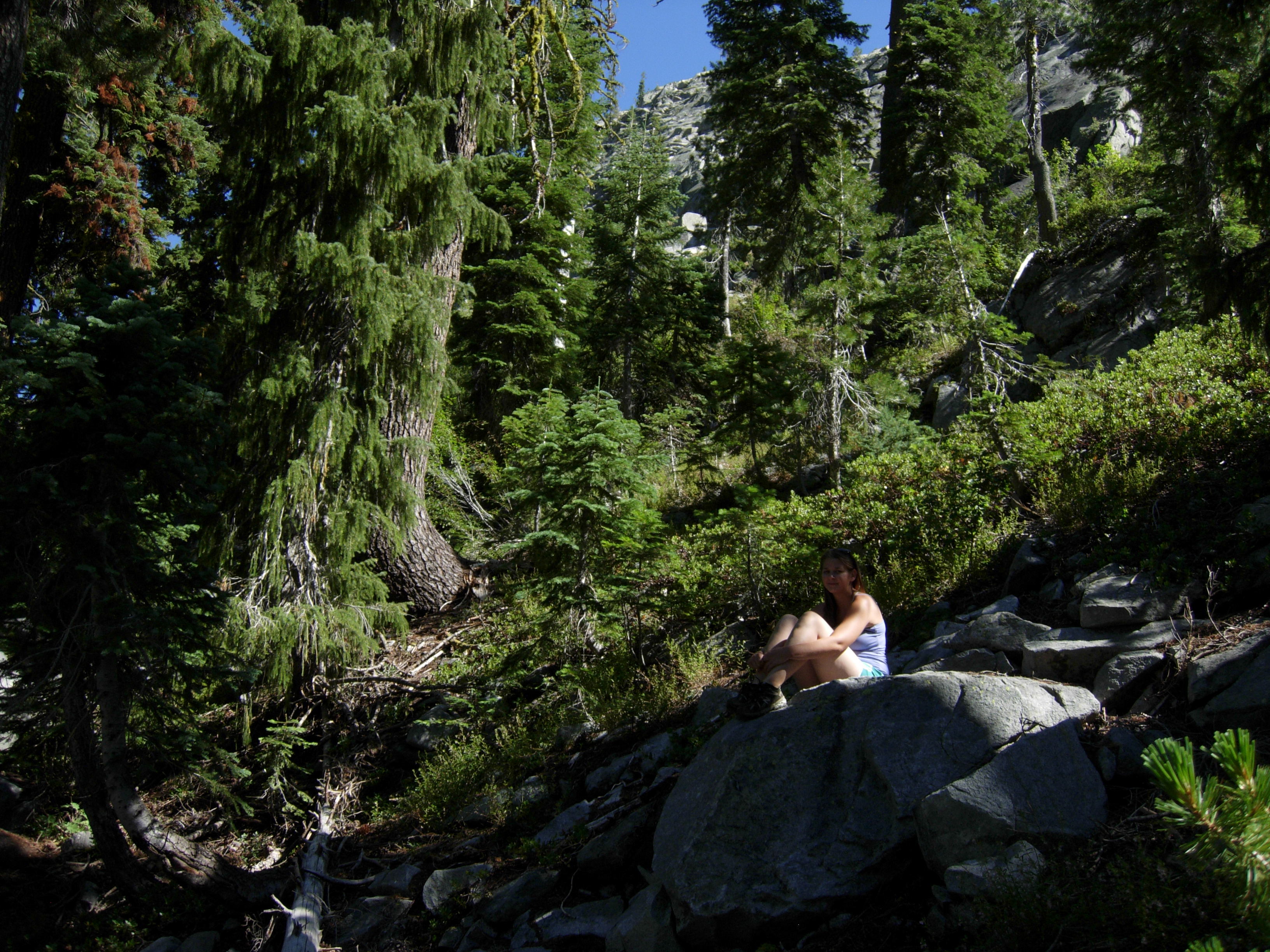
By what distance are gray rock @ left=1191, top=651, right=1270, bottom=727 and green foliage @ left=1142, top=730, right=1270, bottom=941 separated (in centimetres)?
164

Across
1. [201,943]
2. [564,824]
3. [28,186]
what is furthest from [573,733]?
[28,186]

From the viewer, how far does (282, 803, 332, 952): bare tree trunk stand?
4.69 meters

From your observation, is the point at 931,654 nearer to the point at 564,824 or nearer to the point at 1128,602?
the point at 1128,602

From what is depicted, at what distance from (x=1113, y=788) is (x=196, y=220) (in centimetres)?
898

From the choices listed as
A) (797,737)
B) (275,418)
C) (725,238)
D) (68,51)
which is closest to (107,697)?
(275,418)

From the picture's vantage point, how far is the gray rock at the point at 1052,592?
557 cm

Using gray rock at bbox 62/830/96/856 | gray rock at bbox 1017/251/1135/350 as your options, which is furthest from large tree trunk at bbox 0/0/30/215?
gray rock at bbox 1017/251/1135/350

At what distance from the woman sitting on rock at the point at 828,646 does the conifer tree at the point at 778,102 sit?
1218 centimetres

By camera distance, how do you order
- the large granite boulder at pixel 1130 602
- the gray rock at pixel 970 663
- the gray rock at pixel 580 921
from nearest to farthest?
the gray rock at pixel 580 921
the large granite boulder at pixel 1130 602
the gray rock at pixel 970 663

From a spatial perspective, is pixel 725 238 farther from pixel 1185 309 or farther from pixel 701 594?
pixel 701 594

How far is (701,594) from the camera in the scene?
7.54 m

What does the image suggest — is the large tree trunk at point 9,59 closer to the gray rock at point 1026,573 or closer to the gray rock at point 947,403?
the gray rock at point 1026,573

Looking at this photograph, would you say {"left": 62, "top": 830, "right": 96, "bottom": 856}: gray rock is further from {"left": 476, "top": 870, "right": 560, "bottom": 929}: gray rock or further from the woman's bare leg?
the woman's bare leg

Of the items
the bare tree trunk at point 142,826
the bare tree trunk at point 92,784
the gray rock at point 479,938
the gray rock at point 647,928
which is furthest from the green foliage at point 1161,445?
the bare tree trunk at point 92,784
